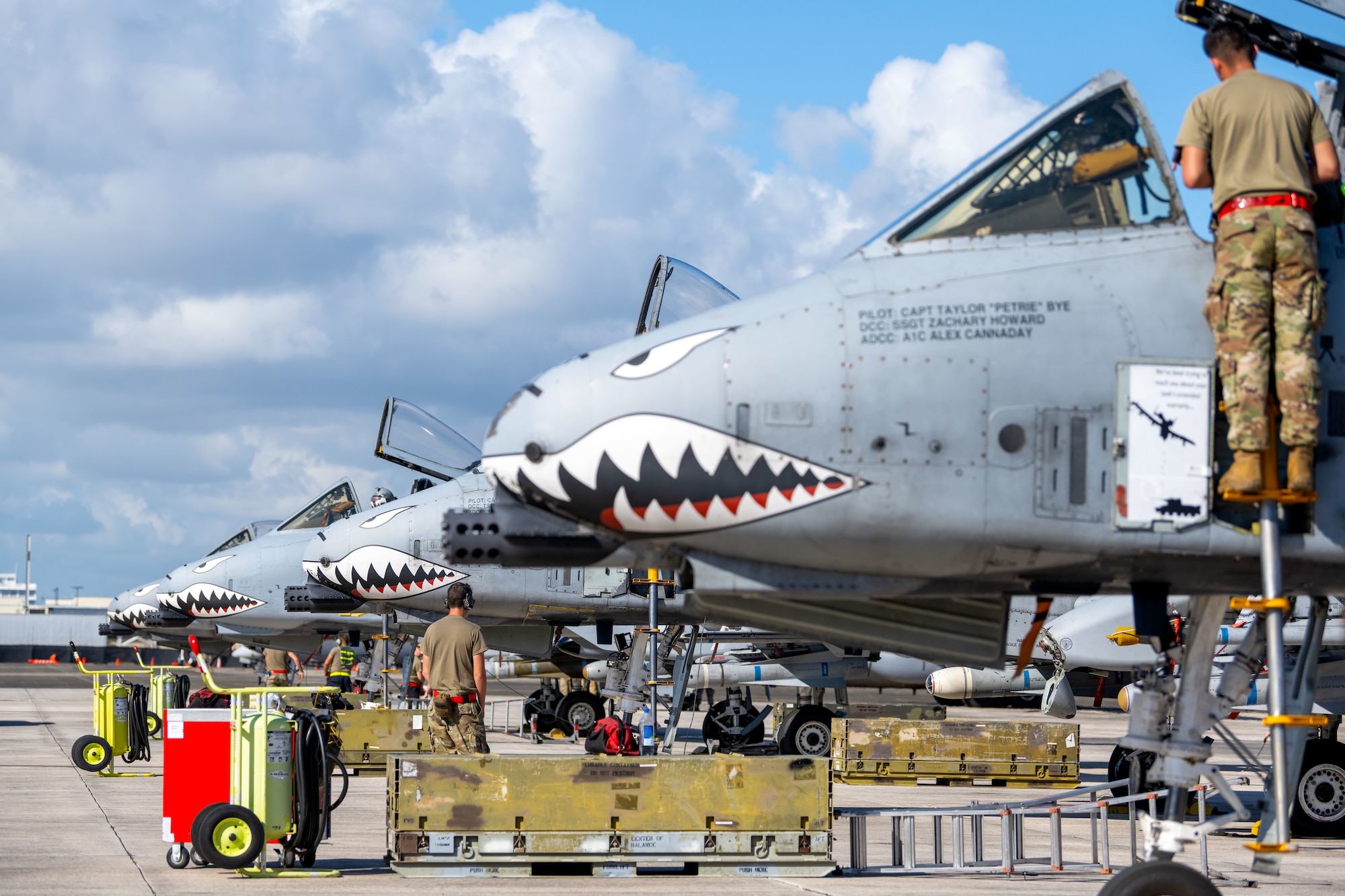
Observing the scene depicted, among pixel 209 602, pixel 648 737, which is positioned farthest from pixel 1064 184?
pixel 209 602

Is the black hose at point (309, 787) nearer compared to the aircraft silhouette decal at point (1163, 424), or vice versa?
the aircraft silhouette decal at point (1163, 424)

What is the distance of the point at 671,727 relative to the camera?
16297 mm

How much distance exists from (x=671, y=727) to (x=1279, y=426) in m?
11.7

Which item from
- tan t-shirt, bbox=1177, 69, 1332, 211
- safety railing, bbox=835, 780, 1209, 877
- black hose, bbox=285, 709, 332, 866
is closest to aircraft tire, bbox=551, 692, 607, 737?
safety railing, bbox=835, 780, 1209, 877

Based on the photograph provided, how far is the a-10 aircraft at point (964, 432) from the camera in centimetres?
530

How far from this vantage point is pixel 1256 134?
553 centimetres

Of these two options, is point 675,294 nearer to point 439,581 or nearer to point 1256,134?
point 1256,134

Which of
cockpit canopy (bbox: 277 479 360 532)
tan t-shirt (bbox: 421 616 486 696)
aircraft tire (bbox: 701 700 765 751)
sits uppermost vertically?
cockpit canopy (bbox: 277 479 360 532)

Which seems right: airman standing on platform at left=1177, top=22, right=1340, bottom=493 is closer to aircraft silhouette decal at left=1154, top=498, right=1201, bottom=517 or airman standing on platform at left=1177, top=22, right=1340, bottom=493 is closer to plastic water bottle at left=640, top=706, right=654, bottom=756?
aircraft silhouette decal at left=1154, top=498, right=1201, bottom=517

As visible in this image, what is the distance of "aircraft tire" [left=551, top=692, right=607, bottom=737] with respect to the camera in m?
24.5

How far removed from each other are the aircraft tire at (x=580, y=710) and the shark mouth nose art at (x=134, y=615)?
1010 centimetres

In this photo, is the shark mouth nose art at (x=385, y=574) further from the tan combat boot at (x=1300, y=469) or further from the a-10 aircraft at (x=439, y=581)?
the tan combat boot at (x=1300, y=469)

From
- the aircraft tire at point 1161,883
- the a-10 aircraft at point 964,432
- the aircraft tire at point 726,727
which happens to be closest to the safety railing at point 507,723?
the aircraft tire at point 726,727

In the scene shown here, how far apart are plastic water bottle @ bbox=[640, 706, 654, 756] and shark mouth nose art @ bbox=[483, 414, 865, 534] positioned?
8.38 m
